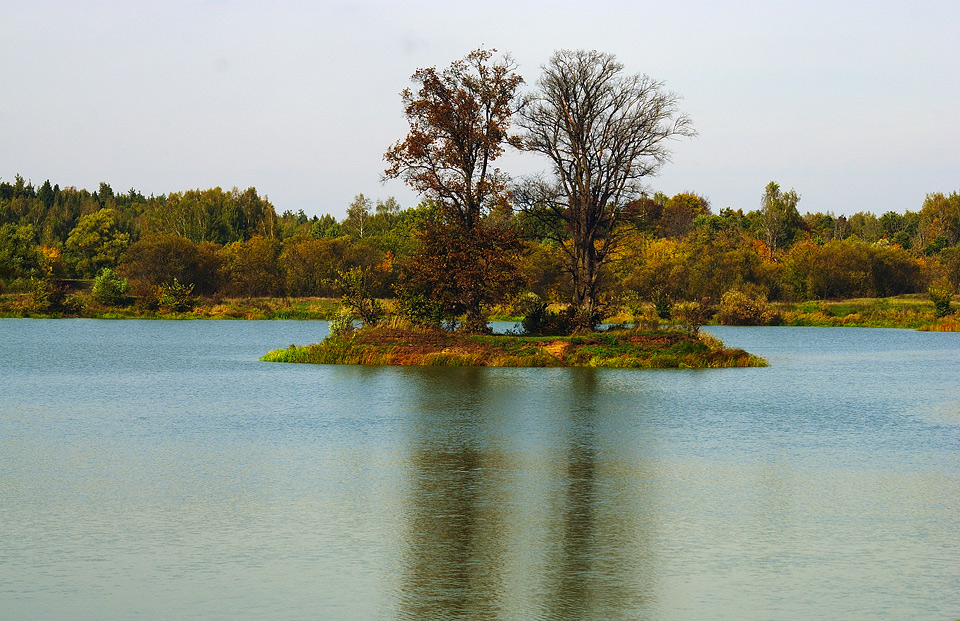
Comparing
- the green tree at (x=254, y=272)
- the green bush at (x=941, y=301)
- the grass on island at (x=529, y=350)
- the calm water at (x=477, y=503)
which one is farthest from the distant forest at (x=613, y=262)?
the calm water at (x=477, y=503)

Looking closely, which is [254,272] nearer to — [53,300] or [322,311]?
[322,311]

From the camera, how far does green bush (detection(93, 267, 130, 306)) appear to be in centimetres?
9144

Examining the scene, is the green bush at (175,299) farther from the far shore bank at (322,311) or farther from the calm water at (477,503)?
the calm water at (477,503)

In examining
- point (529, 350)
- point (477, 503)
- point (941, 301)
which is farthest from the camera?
point (941, 301)

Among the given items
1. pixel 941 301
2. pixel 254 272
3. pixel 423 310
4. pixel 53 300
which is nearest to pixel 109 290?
pixel 53 300

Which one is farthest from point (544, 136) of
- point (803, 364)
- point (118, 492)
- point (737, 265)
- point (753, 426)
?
point (737, 265)

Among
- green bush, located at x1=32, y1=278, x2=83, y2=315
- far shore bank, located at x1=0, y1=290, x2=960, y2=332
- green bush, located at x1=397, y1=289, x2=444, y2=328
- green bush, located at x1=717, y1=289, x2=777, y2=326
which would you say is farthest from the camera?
green bush, located at x1=32, y1=278, x2=83, y2=315

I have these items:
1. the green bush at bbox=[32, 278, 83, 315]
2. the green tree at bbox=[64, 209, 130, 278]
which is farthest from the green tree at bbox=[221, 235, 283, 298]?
the green tree at bbox=[64, 209, 130, 278]

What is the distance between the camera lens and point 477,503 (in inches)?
564

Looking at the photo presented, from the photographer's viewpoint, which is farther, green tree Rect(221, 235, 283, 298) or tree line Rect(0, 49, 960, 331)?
green tree Rect(221, 235, 283, 298)

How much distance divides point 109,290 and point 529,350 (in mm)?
63159

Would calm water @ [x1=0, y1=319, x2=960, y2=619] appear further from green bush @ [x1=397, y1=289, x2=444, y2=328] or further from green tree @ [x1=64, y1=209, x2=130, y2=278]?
green tree @ [x1=64, y1=209, x2=130, y2=278]

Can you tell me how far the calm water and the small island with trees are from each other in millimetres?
4562

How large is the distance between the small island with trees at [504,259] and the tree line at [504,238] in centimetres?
14
